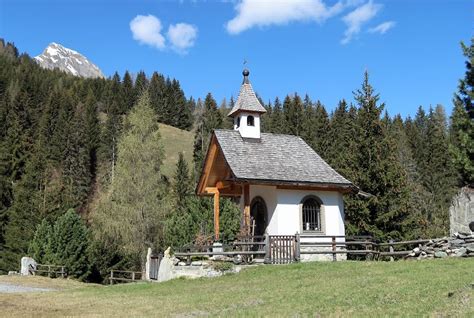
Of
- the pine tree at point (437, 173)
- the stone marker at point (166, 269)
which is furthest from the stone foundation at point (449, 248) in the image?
the pine tree at point (437, 173)

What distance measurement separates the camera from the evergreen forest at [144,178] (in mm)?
30547

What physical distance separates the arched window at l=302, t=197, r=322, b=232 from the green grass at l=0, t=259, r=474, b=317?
17.4ft

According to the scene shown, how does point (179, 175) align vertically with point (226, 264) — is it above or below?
above

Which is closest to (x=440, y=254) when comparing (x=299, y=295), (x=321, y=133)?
(x=299, y=295)

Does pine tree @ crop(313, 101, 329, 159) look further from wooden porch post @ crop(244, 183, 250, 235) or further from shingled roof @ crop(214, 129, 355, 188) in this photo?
wooden porch post @ crop(244, 183, 250, 235)

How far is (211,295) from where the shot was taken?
46.5ft

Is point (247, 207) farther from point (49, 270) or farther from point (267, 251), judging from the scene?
point (49, 270)

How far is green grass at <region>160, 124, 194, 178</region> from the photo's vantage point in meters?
85.7

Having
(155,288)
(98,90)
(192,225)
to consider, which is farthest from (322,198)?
(98,90)

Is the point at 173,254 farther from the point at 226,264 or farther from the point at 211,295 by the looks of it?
the point at 211,295

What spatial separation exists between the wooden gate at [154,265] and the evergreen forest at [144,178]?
2.07 m

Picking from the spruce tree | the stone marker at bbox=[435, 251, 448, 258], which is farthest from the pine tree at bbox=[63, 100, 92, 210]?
the stone marker at bbox=[435, 251, 448, 258]

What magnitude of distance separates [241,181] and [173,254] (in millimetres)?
4380

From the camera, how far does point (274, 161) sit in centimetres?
2467
